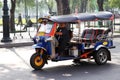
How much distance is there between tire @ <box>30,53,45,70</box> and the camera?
10336mm

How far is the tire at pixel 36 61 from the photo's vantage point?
10.3 meters

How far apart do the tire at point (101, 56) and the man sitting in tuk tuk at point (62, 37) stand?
1.11m

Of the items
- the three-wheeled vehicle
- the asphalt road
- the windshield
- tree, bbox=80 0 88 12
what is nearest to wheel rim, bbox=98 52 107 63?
the three-wheeled vehicle

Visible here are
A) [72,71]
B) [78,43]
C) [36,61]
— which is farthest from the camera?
[78,43]

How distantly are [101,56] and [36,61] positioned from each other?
86.4 inches

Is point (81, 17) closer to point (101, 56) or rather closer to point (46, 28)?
point (46, 28)

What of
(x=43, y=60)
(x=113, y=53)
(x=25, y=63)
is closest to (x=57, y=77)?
(x=43, y=60)

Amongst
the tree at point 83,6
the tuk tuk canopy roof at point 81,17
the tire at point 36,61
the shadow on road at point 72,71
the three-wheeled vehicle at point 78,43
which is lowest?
the shadow on road at point 72,71

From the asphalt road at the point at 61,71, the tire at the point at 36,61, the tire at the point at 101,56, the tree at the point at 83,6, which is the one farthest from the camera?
the tree at the point at 83,6

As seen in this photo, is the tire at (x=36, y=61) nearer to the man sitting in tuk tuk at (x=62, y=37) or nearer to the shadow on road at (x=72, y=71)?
the shadow on road at (x=72, y=71)

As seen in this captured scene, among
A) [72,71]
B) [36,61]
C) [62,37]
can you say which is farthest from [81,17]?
[36,61]

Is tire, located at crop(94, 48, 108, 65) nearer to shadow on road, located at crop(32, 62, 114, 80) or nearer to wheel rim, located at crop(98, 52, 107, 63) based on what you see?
wheel rim, located at crop(98, 52, 107, 63)

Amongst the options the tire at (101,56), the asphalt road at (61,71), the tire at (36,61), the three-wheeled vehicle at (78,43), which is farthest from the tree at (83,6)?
the tire at (36,61)

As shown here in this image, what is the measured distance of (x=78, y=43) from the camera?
11039 millimetres
